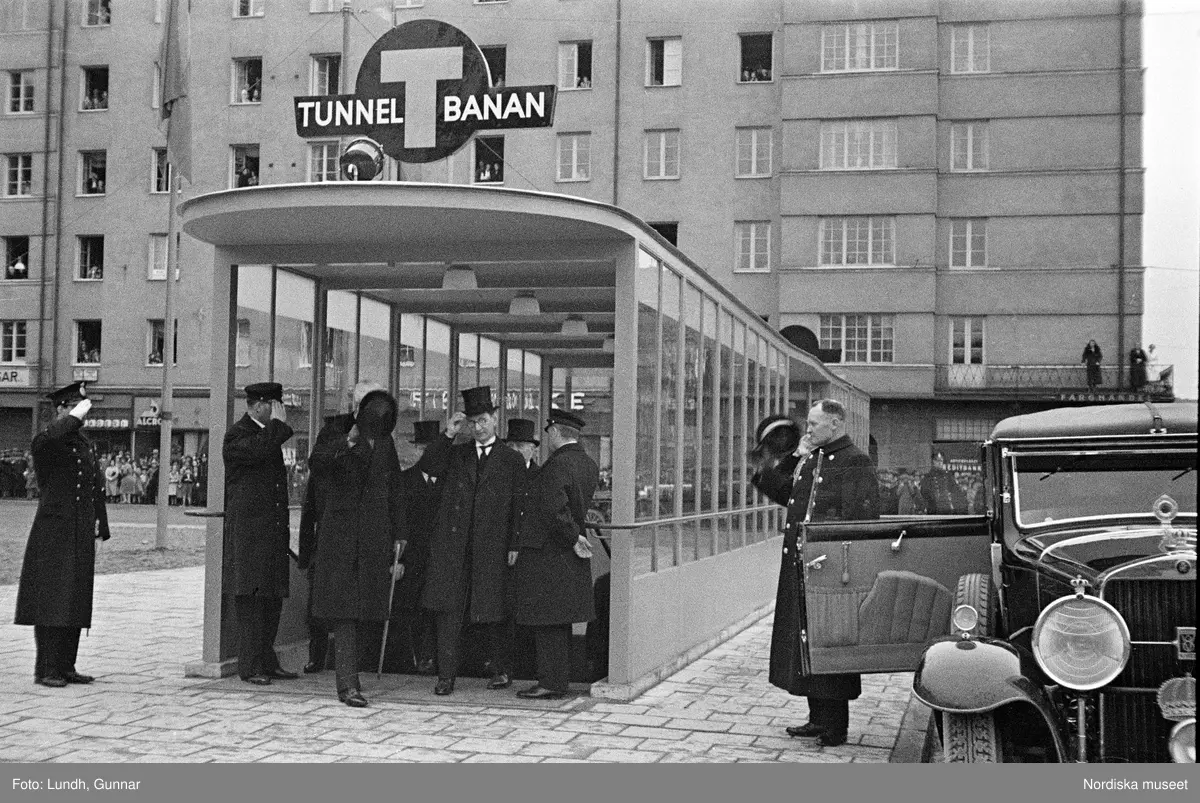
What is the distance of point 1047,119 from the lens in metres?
37.8

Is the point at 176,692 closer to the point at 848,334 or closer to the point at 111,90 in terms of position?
the point at 111,90

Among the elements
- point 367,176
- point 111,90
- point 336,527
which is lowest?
point 336,527

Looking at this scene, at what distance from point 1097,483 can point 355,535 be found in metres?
4.34

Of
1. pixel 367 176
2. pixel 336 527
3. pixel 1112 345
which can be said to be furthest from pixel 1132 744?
pixel 1112 345

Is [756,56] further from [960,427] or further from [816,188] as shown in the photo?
[960,427]

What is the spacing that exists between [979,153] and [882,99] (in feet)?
10.7

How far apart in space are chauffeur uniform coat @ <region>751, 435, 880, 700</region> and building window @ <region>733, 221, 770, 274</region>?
32491 mm

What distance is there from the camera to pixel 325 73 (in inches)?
1174

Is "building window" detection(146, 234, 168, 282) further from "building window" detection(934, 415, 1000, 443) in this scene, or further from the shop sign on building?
"building window" detection(934, 415, 1000, 443)

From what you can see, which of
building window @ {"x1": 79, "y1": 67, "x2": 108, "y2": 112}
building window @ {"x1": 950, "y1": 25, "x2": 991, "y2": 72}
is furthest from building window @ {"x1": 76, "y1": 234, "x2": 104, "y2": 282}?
building window @ {"x1": 950, "y1": 25, "x2": 991, "y2": 72}

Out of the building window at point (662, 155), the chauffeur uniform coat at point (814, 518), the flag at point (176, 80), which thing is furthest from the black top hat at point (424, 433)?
the building window at point (662, 155)

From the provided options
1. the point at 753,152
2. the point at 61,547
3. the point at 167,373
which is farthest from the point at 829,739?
the point at 753,152

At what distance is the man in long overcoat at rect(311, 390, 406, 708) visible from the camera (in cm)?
814

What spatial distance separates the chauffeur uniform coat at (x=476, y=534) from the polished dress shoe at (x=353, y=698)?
73 centimetres
